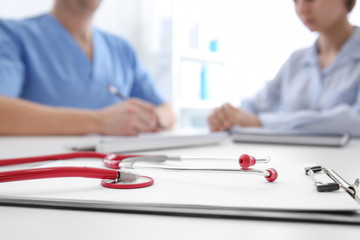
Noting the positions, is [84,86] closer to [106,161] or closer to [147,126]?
[147,126]

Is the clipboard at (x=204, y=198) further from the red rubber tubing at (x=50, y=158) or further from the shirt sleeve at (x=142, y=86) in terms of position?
the shirt sleeve at (x=142, y=86)

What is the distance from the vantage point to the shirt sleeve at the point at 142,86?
110 cm

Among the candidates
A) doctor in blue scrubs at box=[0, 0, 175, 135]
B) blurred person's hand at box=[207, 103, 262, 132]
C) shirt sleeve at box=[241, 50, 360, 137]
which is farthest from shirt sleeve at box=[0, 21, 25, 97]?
shirt sleeve at box=[241, 50, 360, 137]

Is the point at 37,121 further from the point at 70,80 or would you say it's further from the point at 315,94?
the point at 315,94

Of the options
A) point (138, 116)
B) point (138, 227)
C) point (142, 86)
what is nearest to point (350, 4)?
point (138, 116)

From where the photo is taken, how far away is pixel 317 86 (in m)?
0.73

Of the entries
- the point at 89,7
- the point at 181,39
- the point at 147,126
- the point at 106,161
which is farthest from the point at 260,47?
the point at 181,39

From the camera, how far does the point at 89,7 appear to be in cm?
105

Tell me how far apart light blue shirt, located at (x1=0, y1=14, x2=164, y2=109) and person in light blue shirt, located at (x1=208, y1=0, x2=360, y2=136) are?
0.45m

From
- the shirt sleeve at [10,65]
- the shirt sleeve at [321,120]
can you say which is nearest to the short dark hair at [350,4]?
the shirt sleeve at [321,120]

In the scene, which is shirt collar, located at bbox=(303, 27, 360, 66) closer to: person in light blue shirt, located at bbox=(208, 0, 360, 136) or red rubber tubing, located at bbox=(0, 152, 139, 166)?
person in light blue shirt, located at bbox=(208, 0, 360, 136)

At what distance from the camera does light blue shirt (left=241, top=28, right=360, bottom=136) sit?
59 centimetres

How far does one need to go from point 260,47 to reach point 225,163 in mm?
366

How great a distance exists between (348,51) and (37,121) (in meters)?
0.66
